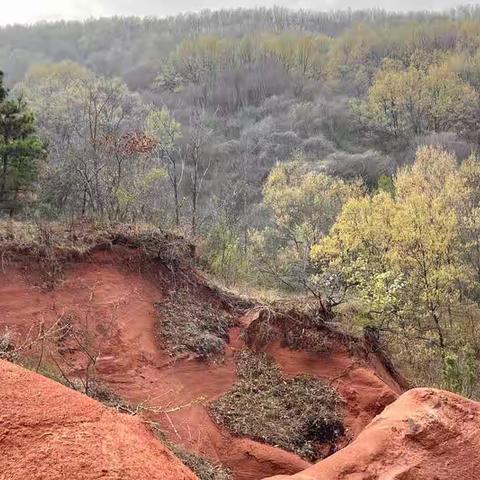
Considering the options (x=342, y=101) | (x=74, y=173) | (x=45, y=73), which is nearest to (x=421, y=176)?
(x=74, y=173)

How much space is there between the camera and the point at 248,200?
59.8 m

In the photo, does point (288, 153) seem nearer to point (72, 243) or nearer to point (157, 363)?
point (72, 243)

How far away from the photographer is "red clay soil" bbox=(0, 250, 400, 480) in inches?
428

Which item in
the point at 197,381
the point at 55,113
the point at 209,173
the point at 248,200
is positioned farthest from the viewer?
the point at 209,173

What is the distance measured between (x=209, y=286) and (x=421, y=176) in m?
26.0

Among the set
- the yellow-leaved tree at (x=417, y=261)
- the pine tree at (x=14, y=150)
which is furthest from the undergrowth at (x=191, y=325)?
the pine tree at (x=14, y=150)

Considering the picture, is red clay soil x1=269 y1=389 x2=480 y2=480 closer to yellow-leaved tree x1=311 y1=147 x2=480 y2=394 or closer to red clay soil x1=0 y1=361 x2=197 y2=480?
red clay soil x1=0 y1=361 x2=197 y2=480

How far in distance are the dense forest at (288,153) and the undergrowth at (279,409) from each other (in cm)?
265

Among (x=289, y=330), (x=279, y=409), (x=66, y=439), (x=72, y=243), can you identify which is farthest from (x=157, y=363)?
(x=66, y=439)

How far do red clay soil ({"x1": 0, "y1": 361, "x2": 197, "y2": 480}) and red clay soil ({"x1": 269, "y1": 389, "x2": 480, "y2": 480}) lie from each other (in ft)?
6.32

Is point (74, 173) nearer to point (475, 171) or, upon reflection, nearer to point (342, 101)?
point (475, 171)

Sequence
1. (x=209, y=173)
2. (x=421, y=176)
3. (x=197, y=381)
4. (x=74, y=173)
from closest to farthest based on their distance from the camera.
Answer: (x=197, y=381) < (x=74, y=173) < (x=421, y=176) < (x=209, y=173)

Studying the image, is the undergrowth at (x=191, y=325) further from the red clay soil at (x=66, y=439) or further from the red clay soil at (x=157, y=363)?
the red clay soil at (x=66, y=439)

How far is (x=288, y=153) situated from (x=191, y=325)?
5786 centimetres
